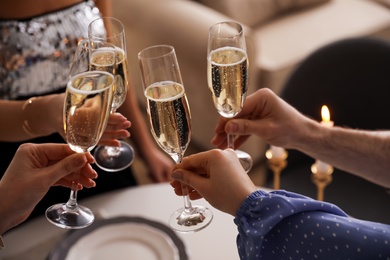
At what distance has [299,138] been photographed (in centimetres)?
139

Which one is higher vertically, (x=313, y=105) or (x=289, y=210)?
(x=289, y=210)

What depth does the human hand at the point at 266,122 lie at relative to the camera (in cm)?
134

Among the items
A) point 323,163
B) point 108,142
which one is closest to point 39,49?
point 108,142

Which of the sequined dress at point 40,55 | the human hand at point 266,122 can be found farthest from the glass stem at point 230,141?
the sequined dress at point 40,55

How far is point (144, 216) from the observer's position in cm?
138

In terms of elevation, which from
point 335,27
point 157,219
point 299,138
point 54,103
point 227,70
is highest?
point 227,70

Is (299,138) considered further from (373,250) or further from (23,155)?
(23,155)

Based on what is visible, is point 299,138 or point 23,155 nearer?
point 23,155

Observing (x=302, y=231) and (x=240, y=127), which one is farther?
(x=240, y=127)

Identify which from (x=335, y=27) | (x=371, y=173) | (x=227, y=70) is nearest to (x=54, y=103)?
(x=227, y=70)

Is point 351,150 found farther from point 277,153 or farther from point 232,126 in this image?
point 232,126

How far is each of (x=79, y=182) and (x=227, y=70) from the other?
→ 1.19 feet

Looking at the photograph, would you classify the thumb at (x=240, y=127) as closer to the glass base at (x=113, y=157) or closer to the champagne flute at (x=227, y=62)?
Result: the champagne flute at (x=227, y=62)

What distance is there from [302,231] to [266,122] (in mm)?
435
